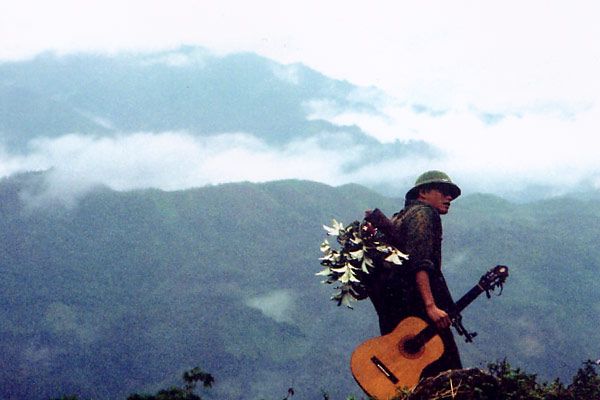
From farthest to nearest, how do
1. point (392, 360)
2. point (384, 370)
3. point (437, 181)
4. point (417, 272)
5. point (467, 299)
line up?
point (437, 181) → point (417, 272) → point (467, 299) → point (392, 360) → point (384, 370)

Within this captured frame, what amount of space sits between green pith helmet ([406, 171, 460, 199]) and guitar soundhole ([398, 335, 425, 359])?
1.98 meters

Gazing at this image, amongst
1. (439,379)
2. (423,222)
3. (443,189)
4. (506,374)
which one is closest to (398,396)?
(439,379)

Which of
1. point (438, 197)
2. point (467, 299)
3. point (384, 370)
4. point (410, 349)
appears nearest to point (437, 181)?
point (438, 197)

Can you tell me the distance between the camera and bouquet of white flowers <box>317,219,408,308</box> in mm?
6207

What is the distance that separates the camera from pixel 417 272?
6172 mm

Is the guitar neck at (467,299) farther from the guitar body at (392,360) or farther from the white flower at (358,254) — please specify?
the white flower at (358,254)

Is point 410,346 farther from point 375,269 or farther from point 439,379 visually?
point 439,379

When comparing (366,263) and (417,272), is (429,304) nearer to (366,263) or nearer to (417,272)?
(417,272)

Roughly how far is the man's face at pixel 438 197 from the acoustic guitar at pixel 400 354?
3.58 feet

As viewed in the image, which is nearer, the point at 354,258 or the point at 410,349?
the point at 410,349

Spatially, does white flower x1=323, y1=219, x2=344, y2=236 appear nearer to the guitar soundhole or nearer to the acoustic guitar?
the acoustic guitar

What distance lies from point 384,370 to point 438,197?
2.36 metres

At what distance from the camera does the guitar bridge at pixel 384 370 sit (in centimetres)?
538

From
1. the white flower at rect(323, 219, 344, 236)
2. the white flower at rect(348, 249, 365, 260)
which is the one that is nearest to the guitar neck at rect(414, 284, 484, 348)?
the white flower at rect(348, 249, 365, 260)
